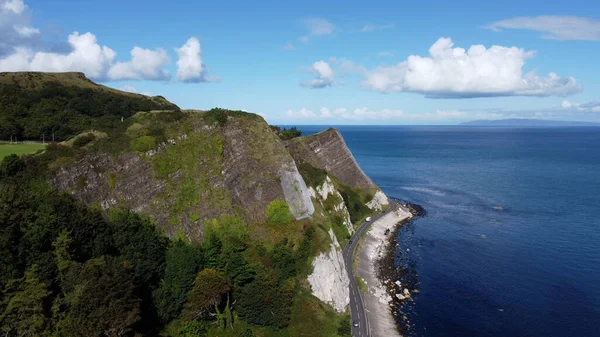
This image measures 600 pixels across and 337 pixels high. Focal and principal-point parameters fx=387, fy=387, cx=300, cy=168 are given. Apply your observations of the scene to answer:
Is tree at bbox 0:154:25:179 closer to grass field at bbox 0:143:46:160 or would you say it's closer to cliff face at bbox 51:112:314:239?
cliff face at bbox 51:112:314:239

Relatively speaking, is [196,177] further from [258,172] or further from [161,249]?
[161,249]

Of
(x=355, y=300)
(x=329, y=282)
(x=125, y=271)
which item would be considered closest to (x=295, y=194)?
(x=329, y=282)

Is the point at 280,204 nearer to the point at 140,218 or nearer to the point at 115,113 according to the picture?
the point at 140,218

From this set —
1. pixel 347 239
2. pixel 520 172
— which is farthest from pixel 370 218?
pixel 520 172

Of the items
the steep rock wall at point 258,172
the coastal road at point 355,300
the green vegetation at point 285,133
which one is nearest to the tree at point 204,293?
the steep rock wall at point 258,172

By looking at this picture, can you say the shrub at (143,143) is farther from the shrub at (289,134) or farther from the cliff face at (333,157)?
the shrub at (289,134)

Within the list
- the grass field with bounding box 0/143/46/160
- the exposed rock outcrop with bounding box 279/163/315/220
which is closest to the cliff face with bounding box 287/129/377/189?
the exposed rock outcrop with bounding box 279/163/315/220

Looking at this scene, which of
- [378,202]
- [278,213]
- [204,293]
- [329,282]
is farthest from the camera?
[378,202]
